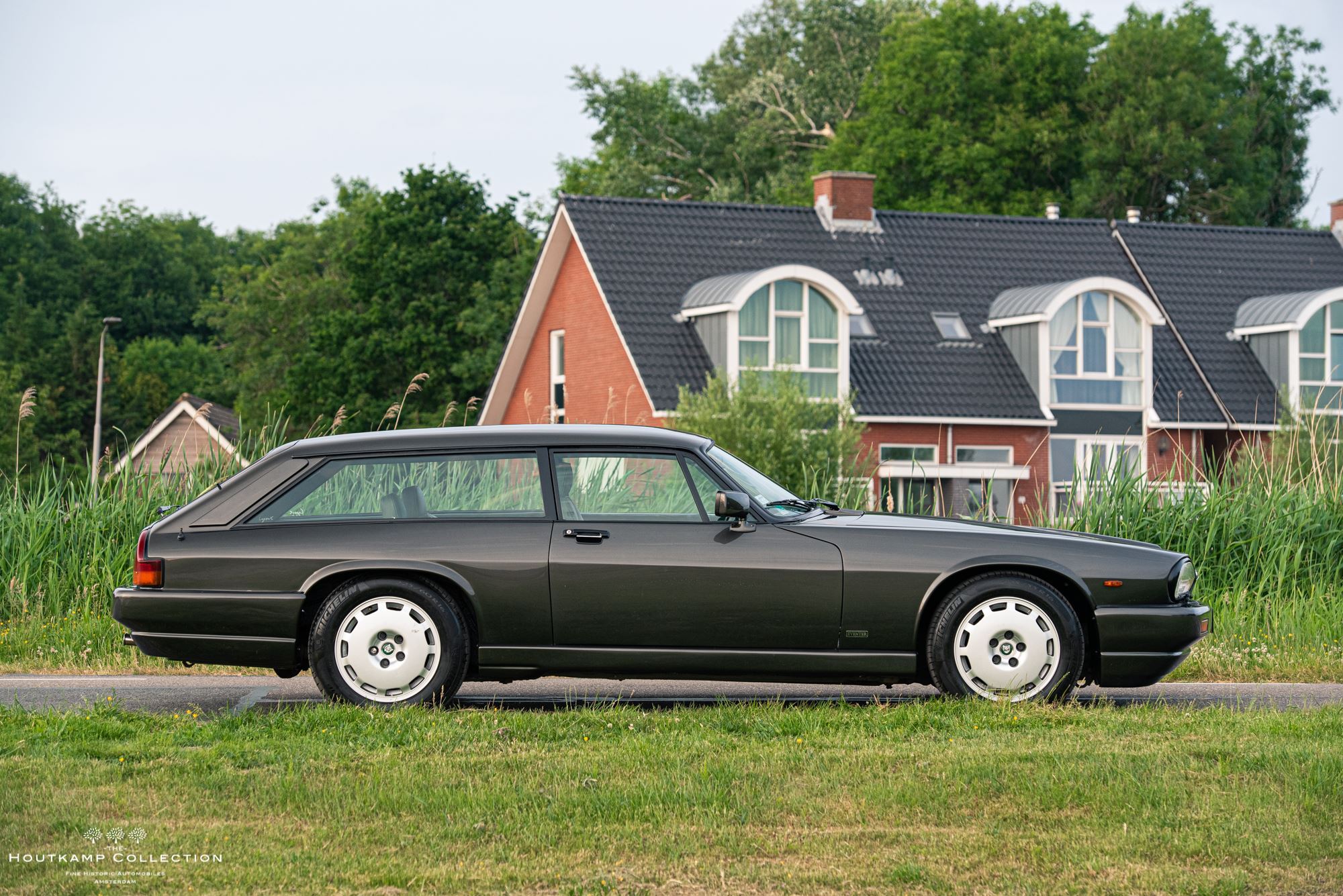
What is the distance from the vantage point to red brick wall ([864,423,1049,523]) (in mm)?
35281

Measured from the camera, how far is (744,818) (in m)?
6.00

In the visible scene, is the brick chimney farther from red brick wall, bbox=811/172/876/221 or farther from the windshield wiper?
the windshield wiper

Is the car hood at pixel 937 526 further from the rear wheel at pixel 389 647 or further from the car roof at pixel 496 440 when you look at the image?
the rear wheel at pixel 389 647

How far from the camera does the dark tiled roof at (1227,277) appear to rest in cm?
3822

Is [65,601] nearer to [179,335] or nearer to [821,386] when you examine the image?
[821,386]

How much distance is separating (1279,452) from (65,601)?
18.3 meters

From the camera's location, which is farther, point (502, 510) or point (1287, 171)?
point (1287, 171)

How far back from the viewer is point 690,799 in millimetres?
6242

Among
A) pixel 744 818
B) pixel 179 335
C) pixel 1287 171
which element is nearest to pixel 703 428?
pixel 744 818

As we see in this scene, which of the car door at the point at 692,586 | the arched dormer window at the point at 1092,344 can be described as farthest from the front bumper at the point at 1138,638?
the arched dormer window at the point at 1092,344

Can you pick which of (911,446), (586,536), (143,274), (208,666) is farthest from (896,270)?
(143,274)

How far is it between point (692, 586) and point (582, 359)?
2990 centimetres

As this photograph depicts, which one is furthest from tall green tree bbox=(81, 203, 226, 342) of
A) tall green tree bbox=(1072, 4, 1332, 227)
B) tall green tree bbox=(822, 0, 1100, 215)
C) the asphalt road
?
the asphalt road

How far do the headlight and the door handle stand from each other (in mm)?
2912
